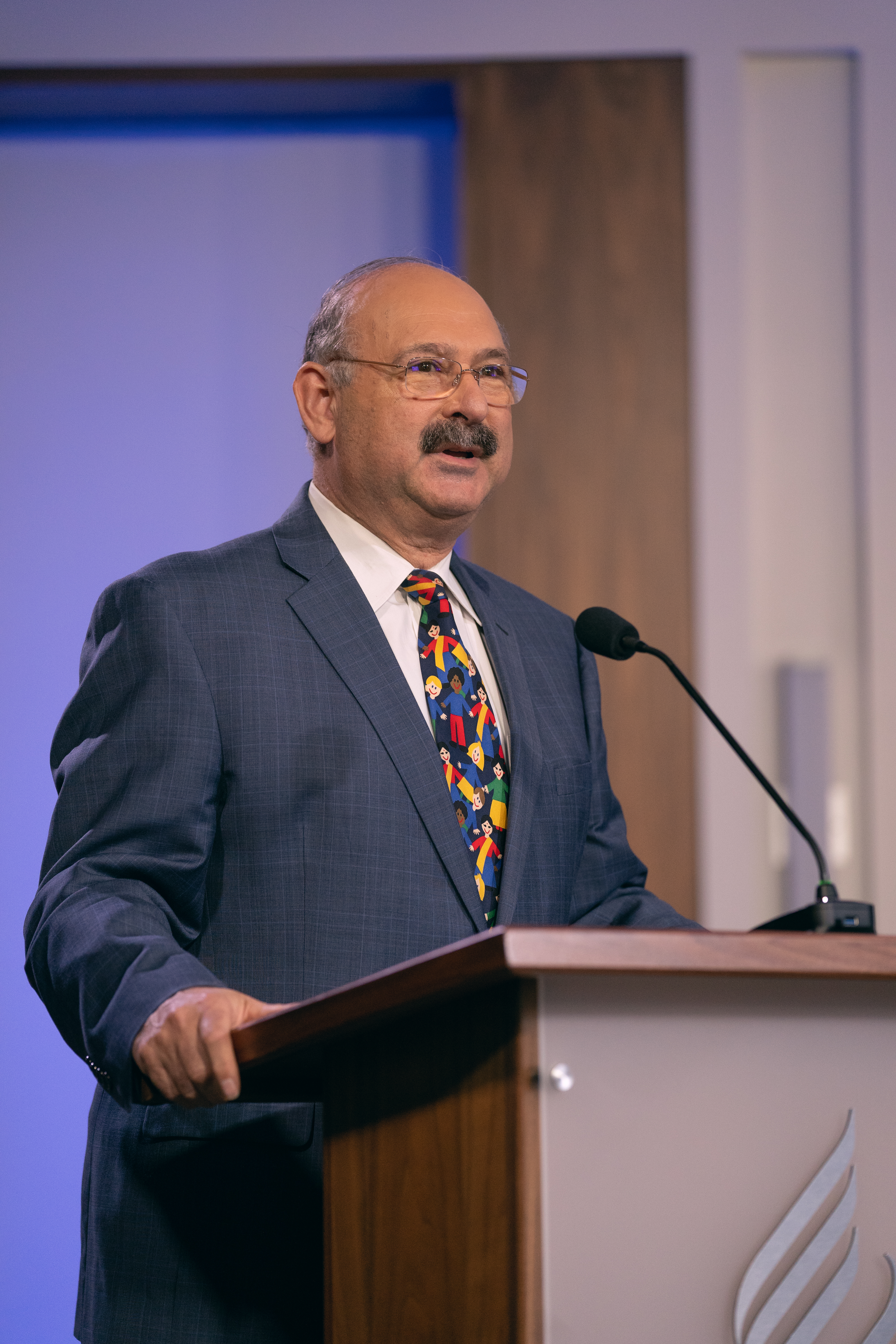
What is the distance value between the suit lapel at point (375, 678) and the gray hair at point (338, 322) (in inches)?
9.9

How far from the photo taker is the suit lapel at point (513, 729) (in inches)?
59.4

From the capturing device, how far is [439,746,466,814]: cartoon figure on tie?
1541 millimetres

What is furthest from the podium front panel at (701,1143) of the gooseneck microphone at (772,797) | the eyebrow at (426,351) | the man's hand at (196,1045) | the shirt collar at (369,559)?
the eyebrow at (426,351)

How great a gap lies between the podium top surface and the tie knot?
863 millimetres

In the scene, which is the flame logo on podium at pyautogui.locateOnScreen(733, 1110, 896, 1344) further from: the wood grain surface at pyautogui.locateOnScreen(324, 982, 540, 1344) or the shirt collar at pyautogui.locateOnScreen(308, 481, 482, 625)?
the shirt collar at pyautogui.locateOnScreen(308, 481, 482, 625)

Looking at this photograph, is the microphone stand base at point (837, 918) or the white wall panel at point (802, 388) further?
the white wall panel at point (802, 388)

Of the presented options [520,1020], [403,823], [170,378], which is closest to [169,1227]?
[403,823]

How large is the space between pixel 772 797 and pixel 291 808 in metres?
0.55

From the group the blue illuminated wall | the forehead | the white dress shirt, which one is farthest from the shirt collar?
the blue illuminated wall

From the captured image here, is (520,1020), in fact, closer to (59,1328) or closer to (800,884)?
(800,884)

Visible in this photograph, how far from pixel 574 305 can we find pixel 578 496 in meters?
0.44

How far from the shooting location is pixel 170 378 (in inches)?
123

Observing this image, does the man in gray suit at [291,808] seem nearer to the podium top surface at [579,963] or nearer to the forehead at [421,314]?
the forehead at [421,314]

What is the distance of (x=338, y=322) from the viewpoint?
1825mm
